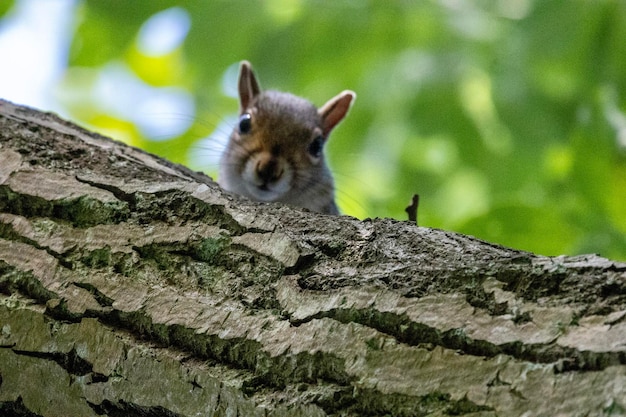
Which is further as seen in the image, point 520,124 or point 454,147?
point 454,147

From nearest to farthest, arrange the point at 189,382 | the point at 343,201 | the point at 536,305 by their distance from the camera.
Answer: the point at 536,305, the point at 189,382, the point at 343,201

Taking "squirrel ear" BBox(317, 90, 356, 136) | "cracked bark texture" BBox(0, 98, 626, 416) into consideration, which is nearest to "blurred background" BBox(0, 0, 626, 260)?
"squirrel ear" BBox(317, 90, 356, 136)

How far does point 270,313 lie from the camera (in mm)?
1653

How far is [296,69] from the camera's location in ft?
15.5

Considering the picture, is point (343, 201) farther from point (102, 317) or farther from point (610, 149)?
point (102, 317)

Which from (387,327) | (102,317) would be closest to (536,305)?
(387,327)

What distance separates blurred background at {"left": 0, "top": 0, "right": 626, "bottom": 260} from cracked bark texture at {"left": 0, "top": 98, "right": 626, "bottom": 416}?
1549mm

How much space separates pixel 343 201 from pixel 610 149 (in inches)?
82.9

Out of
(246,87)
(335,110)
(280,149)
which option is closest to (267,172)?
(280,149)

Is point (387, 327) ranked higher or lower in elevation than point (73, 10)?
lower

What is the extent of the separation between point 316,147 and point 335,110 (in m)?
0.26

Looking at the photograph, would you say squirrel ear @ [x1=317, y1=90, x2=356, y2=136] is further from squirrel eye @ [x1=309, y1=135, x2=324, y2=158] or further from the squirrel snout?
the squirrel snout

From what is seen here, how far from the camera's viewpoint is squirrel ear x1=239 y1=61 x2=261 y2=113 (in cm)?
502

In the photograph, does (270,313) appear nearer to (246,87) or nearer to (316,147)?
(316,147)
